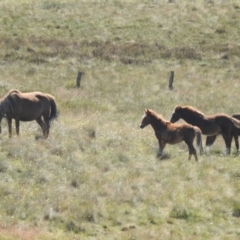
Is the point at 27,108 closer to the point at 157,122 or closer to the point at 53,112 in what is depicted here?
the point at 53,112

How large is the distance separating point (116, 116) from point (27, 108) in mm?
6190

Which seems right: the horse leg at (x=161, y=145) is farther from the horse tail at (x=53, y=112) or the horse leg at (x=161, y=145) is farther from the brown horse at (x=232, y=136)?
the horse tail at (x=53, y=112)

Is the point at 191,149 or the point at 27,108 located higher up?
the point at 27,108

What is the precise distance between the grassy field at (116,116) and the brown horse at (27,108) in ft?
1.48

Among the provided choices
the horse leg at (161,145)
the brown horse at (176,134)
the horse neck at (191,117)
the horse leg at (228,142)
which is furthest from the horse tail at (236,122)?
the horse leg at (161,145)

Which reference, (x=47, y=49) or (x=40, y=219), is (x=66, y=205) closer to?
(x=40, y=219)

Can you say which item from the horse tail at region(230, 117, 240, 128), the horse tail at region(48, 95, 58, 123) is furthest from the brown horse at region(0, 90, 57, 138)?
the horse tail at region(230, 117, 240, 128)

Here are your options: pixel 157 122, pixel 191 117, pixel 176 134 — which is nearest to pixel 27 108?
pixel 157 122

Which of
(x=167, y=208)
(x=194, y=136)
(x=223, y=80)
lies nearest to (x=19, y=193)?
(x=167, y=208)

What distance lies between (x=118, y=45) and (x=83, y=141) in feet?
77.0

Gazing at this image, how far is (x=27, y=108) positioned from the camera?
1914cm

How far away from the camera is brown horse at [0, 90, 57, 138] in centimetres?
1878

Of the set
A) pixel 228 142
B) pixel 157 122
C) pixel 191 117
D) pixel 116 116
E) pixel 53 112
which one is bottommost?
pixel 116 116

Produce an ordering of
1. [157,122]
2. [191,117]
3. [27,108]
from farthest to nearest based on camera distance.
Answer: [191,117] < [27,108] < [157,122]
